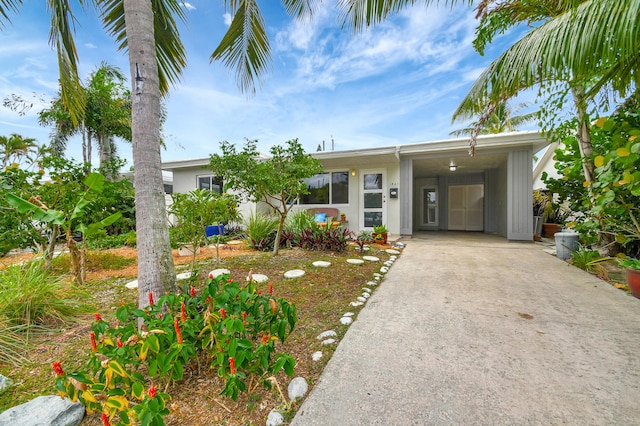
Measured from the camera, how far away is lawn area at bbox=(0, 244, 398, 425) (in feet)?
4.45

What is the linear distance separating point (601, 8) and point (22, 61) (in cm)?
1107

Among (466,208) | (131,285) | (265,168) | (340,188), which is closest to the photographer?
(131,285)

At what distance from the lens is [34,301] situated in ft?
7.41

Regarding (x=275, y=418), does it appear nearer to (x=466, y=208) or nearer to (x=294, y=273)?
(x=294, y=273)

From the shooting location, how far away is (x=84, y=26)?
137 inches

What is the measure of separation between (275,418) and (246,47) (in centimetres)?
446

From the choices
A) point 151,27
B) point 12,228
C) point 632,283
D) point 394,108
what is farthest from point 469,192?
point 12,228

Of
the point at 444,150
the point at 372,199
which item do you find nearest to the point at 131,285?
the point at 372,199

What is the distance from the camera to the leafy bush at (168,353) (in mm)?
1063

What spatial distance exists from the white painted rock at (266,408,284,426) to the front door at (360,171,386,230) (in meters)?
7.69

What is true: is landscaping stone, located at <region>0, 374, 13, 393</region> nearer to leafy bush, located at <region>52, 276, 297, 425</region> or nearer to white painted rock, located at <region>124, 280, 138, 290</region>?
leafy bush, located at <region>52, 276, 297, 425</region>

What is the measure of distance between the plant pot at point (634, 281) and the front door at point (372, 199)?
5.83 meters

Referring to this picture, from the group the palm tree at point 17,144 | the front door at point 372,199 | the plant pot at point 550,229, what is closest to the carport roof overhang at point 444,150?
the front door at point 372,199

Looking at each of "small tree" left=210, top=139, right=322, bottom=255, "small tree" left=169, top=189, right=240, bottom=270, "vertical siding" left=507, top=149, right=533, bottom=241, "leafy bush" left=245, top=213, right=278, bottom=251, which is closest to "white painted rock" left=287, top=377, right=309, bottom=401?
"small tree" left=169, top=189, right=240, bottom=270
